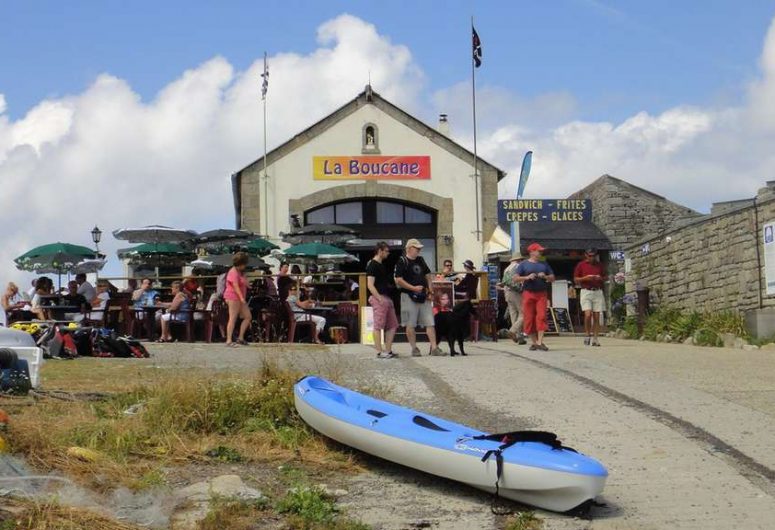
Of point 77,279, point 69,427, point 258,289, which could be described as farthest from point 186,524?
point 77,279

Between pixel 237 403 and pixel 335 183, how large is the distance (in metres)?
20.7

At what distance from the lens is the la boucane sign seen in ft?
91.2

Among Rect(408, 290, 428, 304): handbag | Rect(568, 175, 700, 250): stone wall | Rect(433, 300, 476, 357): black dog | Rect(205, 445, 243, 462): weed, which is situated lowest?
Rect(205, 445, 243, 462): weed

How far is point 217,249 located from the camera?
2223 cm

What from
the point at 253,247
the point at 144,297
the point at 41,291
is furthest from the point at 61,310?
the point at 253,247

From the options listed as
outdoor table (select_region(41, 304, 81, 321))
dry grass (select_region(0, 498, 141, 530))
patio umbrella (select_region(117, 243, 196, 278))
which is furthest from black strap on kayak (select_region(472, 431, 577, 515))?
patio umbrella (select_region(117, 243, 196, 278))

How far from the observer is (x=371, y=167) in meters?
27.9

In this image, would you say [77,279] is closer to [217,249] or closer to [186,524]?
[217,249]

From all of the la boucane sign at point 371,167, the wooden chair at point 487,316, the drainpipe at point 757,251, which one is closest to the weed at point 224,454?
the wooden chair at point 487,316

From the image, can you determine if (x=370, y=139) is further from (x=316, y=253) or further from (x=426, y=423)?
(x=426, y=423)

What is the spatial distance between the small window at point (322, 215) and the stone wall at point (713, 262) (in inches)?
392

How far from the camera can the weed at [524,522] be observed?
5098mm

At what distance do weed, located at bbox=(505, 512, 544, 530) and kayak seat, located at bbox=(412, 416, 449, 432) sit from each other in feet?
3.12

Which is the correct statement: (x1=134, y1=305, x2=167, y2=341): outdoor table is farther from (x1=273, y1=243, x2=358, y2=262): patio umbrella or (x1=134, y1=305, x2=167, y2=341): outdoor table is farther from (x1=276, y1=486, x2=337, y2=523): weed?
Result: (x1=276, y1=486, x2=337, y2=523): weed
